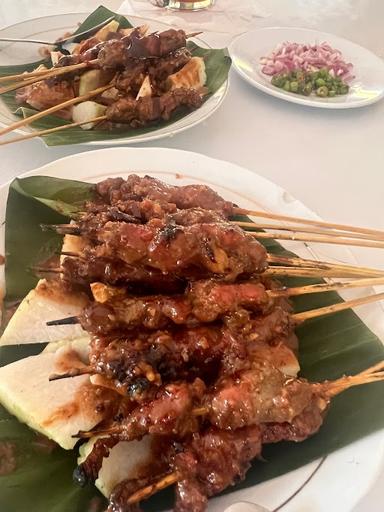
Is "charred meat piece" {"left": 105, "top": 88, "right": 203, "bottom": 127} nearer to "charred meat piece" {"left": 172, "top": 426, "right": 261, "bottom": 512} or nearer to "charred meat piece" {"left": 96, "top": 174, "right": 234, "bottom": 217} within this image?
"charred meat piece" {"left": 96, "top": 174, "right": 234, "bottom": 217}

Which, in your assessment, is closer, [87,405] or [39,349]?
[87,405]

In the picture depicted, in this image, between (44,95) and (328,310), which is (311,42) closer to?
(44,95)

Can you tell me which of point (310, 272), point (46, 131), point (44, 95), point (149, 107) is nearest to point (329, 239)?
point (310, 272)

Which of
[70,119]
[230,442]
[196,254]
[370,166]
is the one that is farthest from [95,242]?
[370,166]

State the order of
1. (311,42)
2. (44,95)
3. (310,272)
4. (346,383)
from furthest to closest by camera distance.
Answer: (311,42), (44,95), (310,272), (346,383)

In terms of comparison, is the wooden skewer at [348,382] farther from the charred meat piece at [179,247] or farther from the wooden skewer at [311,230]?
the wooden skewer at [311,230]

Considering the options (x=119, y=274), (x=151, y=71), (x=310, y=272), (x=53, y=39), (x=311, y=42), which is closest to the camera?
(x=119, y=274)
